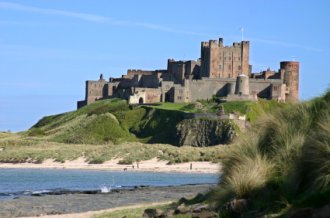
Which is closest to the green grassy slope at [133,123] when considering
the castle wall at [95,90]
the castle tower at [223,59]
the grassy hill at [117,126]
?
the grassy hill at [117,126]

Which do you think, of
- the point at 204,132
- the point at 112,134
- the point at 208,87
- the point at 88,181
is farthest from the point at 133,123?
the point at 88,181

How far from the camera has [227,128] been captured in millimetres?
71688

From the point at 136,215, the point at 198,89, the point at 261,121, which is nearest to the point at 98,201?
the point at 136,215

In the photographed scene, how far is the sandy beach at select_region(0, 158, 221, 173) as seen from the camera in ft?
174

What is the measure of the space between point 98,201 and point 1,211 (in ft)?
15.4

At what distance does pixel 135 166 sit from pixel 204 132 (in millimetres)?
18667

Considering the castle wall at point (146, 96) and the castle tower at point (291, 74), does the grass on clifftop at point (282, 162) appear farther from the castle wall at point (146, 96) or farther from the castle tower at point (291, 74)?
the castle tower at point (291, 74)

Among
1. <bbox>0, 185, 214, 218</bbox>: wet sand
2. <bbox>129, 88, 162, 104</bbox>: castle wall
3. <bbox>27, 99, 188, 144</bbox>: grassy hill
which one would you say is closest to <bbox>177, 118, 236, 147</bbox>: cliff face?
<bbox>27, 99, 188, 144</bbox>: grassy hill

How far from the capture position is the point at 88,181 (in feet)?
141

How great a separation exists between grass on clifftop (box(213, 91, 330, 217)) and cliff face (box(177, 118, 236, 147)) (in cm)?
5385

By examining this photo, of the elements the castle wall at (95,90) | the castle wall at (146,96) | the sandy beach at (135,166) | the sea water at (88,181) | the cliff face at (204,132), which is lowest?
the sea water at (88,181)

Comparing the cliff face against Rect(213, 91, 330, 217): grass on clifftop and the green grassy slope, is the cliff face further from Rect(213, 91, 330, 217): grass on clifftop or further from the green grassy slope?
Rect(213, 91, 330, 217): grass on clifftop

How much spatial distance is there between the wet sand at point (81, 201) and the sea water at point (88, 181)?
2382 millimetres

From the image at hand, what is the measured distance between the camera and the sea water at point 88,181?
120 ft
